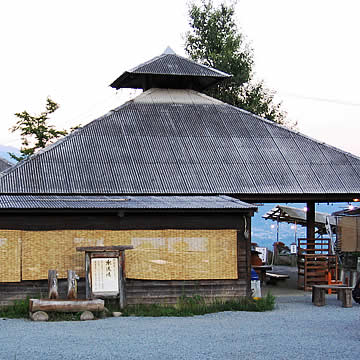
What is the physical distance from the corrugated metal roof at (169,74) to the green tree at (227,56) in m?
13.7

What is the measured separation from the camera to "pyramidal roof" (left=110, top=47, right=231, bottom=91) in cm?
2550

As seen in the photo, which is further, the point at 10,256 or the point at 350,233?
the point at 350,233

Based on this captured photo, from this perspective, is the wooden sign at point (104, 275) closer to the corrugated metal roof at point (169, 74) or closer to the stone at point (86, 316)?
the stone at point (86, 316)

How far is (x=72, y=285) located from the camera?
53.0ft

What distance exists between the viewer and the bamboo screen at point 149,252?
55.3 feet

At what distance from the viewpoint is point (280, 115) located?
44.2m

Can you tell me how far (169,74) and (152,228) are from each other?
897cm

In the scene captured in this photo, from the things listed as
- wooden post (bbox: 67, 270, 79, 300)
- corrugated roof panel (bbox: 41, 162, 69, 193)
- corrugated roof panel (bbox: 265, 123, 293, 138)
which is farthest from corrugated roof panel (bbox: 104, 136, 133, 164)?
wooden post (bbox: 67, 270, 79, 300)

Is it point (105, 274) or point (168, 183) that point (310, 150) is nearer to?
point (168, 183)

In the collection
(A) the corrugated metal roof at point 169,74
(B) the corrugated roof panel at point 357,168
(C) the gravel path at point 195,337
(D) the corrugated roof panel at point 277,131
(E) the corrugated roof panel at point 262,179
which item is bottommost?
(C) the gravel path at point 195,337

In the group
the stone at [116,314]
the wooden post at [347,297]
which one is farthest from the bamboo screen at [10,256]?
the wooden post at [347,297]

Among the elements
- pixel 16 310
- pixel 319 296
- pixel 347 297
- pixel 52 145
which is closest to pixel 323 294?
pixel 319 296

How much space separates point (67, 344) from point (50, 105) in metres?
24.9

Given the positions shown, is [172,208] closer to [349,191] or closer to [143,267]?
[143,267]
